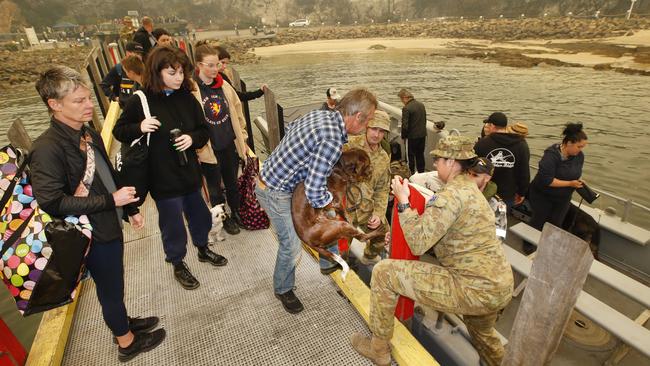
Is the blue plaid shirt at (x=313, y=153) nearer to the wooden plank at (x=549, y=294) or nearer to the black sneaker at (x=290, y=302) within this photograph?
the black sneaker at (x=290, y=302)

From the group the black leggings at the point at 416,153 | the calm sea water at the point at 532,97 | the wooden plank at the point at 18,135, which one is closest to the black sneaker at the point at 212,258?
the wooden plank at the point at 18,135

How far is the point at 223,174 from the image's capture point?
4234mm

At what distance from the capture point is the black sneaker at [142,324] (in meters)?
2.80

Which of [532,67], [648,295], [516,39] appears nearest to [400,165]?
[648,295]

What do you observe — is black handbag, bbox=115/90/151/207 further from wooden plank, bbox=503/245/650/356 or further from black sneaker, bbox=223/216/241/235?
wooden plank, bbox=503/245/650/356

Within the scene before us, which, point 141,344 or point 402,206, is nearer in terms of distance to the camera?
point 402,206

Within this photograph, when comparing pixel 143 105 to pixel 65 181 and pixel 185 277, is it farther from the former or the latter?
pixel 185 277

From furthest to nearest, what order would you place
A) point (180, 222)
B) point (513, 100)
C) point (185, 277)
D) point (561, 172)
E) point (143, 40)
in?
point (513, 100) → point (143, 40) → point (561, 172) → point (185, 277) → point (180, 222)

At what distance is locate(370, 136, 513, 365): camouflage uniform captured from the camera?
2.15 metres

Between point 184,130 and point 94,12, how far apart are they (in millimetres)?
141348

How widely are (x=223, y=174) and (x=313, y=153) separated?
2.25 m

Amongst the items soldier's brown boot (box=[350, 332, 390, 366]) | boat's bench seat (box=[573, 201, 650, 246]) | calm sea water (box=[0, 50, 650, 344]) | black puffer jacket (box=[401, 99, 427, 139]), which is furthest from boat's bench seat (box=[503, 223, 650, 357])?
calm sea water (box=[0, 50, 650, 344])

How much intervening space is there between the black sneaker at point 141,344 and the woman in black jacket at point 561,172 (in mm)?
5022

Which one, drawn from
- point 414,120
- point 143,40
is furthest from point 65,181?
point 414,120
